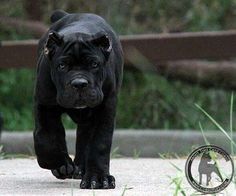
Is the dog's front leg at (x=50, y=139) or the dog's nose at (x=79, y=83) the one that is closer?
the dog's nose at (x=79, y=83)

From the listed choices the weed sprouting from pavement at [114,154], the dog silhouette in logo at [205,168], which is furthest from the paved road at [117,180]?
the weed sprouting from pavement at [114,154]

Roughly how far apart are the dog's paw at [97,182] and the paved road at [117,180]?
4 centimetres

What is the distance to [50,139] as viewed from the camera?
18.1 ft

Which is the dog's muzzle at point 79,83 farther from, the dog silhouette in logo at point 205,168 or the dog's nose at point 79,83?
the dog silhouette in logo at point 205,168

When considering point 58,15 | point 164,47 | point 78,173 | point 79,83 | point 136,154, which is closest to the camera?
point 79,83

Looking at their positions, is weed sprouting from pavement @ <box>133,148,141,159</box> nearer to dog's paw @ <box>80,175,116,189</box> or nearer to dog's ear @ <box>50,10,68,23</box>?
dog's ear @ <box>50,10,68,23</box>

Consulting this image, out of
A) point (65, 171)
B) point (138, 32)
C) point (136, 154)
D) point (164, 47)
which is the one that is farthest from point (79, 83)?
point (138, 32)

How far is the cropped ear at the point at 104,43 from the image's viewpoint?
5.35 metres

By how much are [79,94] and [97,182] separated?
1.59 ft

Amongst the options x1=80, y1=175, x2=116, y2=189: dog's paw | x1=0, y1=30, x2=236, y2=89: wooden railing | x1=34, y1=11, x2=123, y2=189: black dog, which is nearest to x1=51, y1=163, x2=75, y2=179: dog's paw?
x1=34, y1=11, x2=123, y2=189: black dog

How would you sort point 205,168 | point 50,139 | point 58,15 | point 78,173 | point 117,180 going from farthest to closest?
1. point 58,15
2. point 78,173
3. point 117,180
4. point 50,139
5. point 205,168

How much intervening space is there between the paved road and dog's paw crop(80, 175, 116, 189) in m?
0.04

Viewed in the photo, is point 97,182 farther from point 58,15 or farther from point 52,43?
point 58,15

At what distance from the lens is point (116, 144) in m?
9.09
